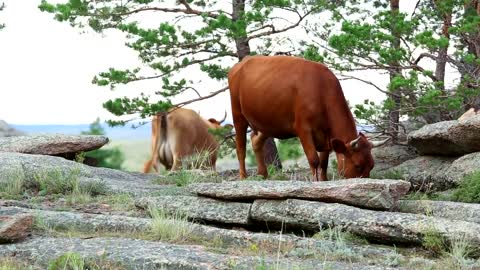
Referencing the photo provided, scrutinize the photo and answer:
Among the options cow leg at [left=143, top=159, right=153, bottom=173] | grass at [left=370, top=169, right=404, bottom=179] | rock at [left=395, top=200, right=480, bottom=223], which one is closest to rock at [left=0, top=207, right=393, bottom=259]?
rock at [left=395, top=200, right=480, bottom=223]

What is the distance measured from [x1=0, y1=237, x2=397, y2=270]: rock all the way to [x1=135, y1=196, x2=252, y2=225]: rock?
5.40ft

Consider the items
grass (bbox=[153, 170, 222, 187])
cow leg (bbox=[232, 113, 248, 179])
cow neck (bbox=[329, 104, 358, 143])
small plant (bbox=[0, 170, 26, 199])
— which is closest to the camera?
small plant (bbox=[0, 170, 26, 199])

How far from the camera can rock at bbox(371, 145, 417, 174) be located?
17.6 m

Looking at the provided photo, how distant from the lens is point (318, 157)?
44.0ft

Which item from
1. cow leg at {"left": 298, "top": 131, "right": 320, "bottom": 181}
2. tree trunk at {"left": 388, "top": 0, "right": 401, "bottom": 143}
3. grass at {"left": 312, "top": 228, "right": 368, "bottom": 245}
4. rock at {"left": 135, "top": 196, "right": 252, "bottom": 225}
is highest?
tree trunk at {"left": 388, "top": 0, "right": 401, "bottom": 143}

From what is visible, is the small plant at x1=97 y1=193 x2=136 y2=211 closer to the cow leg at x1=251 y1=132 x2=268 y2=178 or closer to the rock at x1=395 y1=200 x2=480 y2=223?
the rock at x1=395 y1=200 x2=480 y2=223

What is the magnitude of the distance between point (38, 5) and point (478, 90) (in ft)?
29.2

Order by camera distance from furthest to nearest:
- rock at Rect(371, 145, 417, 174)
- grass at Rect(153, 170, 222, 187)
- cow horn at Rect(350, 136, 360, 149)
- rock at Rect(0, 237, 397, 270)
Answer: rock at Rect(371, 145, 417, 174) < grass at Rect(153, 170, 222, 187) < cow horn at Rect(350, 136, 360, 149) < rock at Rect(0, 237, 397, 270)

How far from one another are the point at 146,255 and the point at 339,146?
5.07 metres

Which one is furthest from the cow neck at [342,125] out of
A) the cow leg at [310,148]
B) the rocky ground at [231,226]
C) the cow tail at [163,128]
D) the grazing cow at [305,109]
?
the cow tail at [163,128]

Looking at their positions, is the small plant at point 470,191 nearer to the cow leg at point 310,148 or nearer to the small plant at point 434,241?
the cow leg at point 310,148

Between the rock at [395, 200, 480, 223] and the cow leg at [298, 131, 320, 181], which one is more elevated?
the cow leg at [298, 131, 320, 181]

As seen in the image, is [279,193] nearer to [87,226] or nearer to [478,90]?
[87,226]

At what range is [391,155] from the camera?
1792 centimetres
